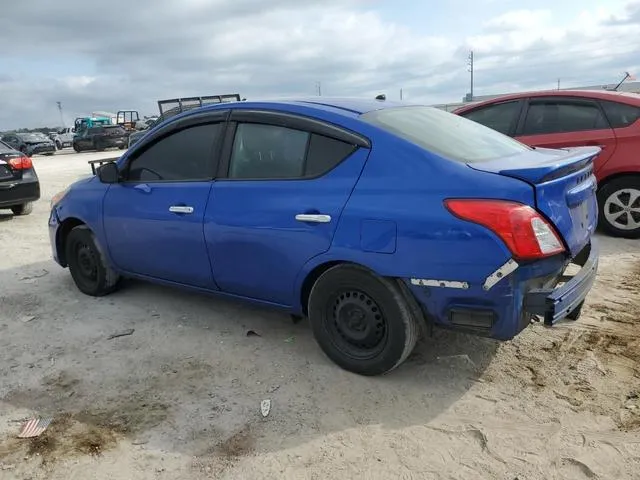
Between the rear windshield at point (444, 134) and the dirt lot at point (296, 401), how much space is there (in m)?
1.30

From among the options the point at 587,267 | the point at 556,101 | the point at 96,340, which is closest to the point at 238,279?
the point at 96,340

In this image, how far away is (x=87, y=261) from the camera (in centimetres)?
500

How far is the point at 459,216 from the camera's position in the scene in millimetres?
2816

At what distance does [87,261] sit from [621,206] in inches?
225

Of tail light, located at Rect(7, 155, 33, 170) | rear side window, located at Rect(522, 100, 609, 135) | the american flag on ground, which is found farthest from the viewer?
tail light, located at Rect(7, 155, 33, 170)

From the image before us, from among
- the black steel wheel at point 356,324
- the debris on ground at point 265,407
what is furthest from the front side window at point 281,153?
the debris on ground at point 265,407

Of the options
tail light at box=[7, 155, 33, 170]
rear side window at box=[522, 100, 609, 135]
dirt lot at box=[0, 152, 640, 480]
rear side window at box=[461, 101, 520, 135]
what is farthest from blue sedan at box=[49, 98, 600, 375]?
tail light at box=[7, 155, 33, 170]

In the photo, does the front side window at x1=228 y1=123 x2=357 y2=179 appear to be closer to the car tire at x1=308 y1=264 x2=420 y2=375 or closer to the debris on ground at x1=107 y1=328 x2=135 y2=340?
the car tire at x1=308 y1=264 x2=420 y2=375

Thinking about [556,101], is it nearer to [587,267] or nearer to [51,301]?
[587,267]

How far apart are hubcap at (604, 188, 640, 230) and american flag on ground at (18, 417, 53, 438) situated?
19.8 feet

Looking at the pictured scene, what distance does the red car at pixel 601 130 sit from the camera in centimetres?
631

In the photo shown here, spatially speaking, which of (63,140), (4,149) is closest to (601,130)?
(4,149)

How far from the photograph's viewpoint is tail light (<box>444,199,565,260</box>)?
272cm

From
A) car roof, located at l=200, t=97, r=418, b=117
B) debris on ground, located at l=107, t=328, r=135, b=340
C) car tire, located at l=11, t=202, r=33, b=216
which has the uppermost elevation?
car roof, located at l=200, t=97, r=418, b=117
